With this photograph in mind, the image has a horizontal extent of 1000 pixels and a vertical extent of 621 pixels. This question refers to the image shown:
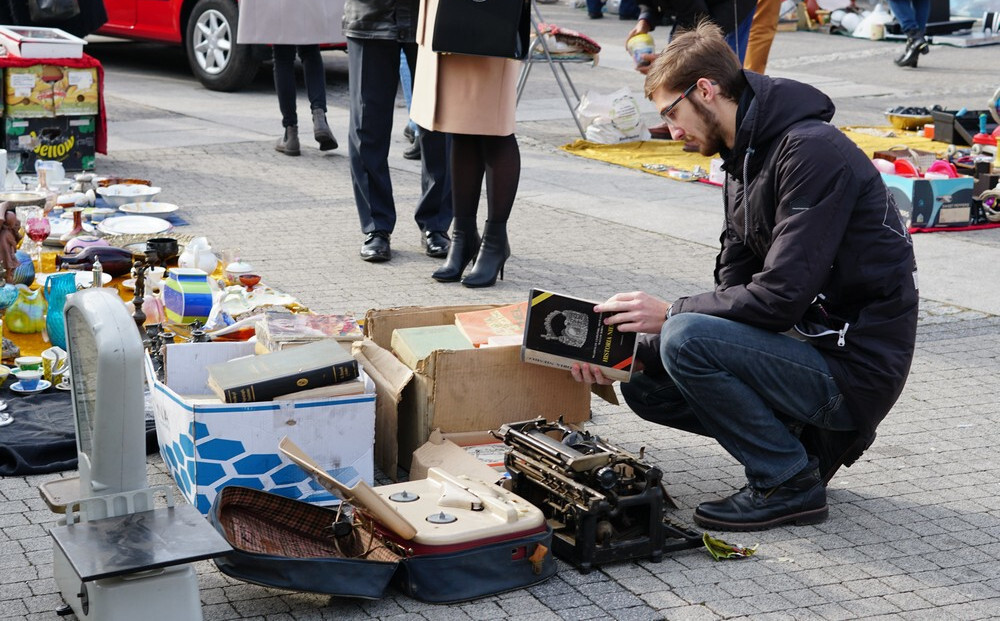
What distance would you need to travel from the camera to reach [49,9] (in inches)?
347

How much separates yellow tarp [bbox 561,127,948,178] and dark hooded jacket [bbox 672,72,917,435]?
5.23 meters

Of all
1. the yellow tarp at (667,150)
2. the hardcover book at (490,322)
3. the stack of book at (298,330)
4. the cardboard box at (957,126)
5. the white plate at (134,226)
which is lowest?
the white plate at (134,226)

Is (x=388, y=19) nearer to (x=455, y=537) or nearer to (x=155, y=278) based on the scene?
(x=155, y=278)

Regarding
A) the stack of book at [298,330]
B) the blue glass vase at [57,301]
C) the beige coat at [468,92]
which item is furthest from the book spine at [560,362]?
the beige coat at [468,92]

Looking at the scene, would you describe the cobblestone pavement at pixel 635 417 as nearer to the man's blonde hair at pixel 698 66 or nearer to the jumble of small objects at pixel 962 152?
the jumble of small objects at pixel 962 152

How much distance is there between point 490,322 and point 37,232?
2.68 m

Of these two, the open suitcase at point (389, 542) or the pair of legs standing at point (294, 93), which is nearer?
the open suitcase at point (389, 542)

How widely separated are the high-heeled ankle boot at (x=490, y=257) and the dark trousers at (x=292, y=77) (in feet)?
10.1

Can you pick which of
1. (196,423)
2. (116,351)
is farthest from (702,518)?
(116,351)

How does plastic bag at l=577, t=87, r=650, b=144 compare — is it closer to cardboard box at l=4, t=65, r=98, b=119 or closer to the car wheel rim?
the car wheel rim

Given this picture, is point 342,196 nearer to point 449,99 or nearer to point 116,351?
point 449,99

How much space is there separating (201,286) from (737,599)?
2.56 meters

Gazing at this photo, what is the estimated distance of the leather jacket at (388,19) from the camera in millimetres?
6066

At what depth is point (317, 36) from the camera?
834 cm
